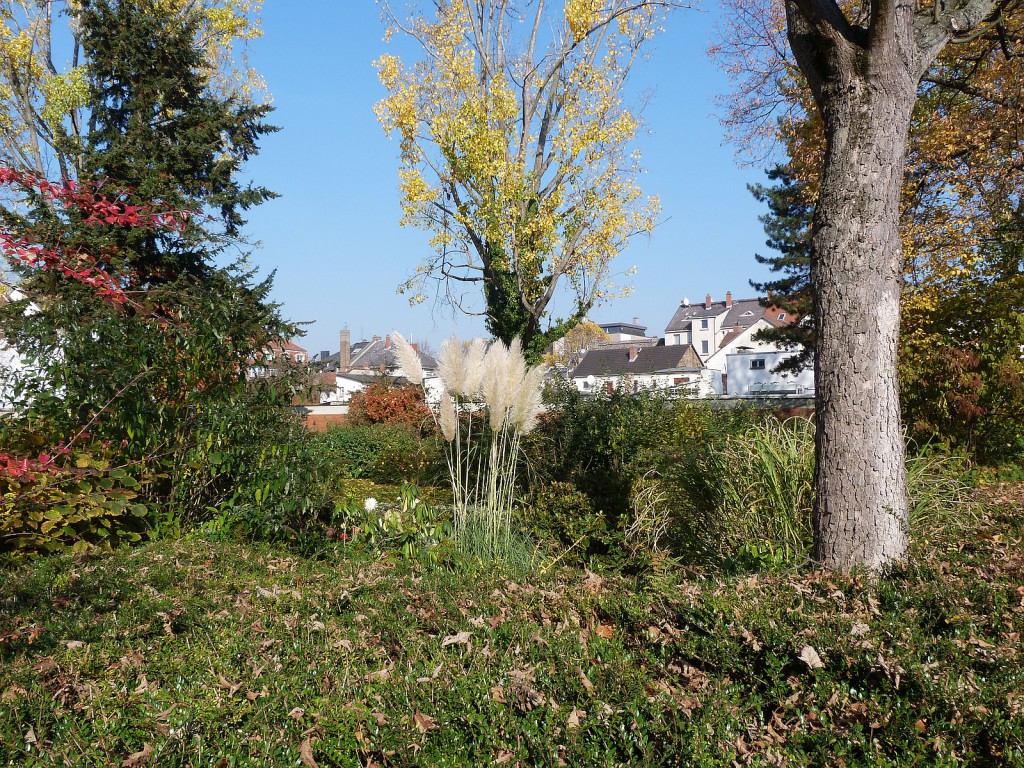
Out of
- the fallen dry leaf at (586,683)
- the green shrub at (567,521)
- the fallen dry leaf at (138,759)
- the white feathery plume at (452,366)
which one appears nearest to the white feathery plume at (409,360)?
the white feathery plume at (452,366)

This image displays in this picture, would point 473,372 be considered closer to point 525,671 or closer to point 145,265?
point 525,671

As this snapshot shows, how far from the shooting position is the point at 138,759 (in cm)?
216

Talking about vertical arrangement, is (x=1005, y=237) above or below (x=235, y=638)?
above

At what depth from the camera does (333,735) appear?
2.32 m

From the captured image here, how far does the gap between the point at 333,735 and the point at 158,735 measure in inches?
21.9

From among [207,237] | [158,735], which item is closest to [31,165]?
[207,237]

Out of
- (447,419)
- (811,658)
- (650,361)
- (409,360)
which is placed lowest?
(811,658)

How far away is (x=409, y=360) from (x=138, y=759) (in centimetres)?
359

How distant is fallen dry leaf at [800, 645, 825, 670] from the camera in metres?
2.60

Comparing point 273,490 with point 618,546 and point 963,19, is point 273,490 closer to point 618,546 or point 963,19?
point 618,546

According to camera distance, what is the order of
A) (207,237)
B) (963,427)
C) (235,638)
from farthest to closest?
(207,237)
(963,427)
(235,638)

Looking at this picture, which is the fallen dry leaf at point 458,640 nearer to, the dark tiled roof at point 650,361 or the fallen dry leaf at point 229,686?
the fallen dry leaf at point 229,686

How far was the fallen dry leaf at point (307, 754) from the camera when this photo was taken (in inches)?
84.9

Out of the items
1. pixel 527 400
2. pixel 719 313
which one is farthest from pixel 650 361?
pixel 527 400
